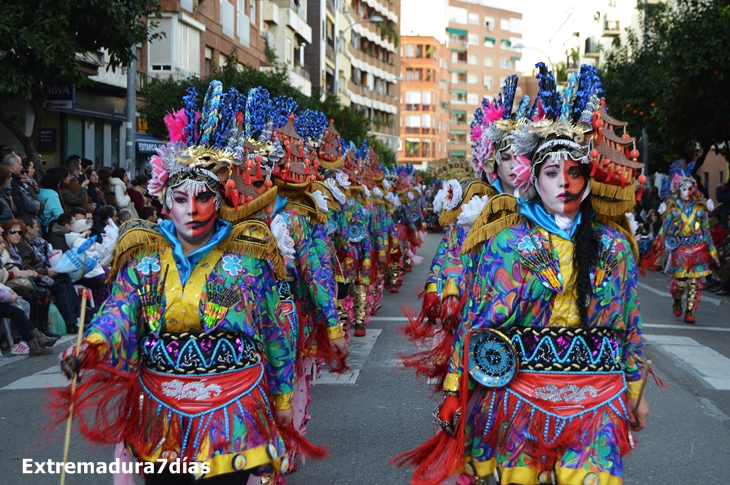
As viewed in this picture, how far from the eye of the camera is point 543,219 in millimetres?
3957

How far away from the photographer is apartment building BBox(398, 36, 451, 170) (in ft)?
324

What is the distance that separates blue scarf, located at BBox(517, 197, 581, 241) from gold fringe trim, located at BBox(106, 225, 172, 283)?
1.54 meters

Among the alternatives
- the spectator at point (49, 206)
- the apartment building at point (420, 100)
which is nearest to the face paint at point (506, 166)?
the spectator at point (49, 206)

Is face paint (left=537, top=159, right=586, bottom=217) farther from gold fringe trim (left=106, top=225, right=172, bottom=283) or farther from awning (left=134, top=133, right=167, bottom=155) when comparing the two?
awning (left=134, top=133, right=167, bottom=155)

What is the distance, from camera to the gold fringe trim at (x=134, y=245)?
3959 millimetres

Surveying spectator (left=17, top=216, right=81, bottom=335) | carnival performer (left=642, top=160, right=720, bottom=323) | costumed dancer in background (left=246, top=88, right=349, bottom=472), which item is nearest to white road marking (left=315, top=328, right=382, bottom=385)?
costumed dancer in background (left=246, top=88, right=349, bottom=472)

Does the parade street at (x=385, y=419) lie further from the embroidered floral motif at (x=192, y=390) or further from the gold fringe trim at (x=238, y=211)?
the gold fringe trim at (x=238, y=211)

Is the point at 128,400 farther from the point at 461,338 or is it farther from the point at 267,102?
the point at 267,102

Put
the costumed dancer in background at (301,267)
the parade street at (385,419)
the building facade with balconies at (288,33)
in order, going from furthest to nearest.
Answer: the building facade with balconies at (288,33) < the parade street at (385,419) < the costumed dancer in background at (301,267)

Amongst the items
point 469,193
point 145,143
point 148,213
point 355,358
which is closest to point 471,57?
point 145,143

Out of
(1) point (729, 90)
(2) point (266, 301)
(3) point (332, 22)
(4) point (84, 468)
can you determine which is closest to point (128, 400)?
(2) point (266, 301)

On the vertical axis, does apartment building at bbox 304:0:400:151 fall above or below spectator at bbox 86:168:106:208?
above

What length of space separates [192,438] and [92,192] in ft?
36.3

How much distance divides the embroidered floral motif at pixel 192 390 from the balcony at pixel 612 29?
177 feet
